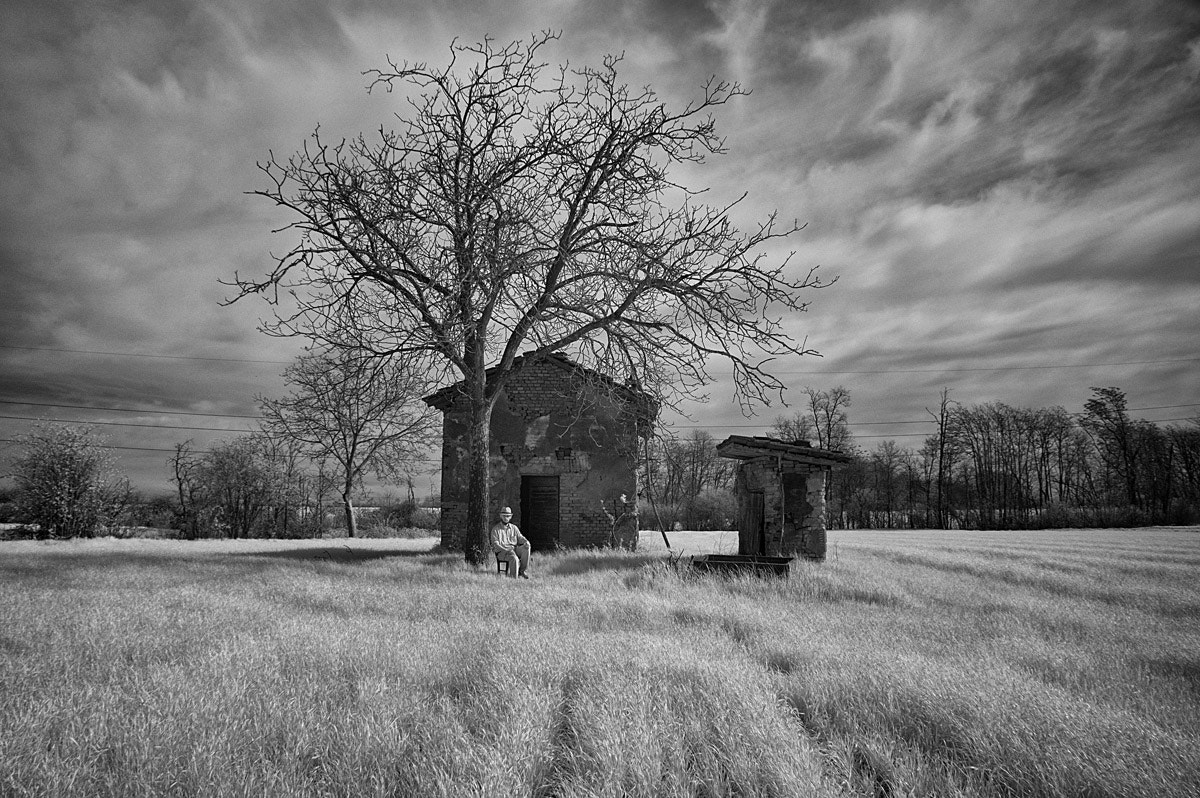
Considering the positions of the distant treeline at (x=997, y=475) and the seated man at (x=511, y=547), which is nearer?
the seated man at (x=511, y=547)

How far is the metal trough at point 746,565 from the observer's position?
412 inches

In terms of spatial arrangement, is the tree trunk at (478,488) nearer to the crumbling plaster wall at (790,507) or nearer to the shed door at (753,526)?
the shed door at (753,526)

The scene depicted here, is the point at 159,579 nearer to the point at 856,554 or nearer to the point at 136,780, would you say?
the point at 136,780

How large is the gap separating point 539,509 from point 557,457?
170 cm

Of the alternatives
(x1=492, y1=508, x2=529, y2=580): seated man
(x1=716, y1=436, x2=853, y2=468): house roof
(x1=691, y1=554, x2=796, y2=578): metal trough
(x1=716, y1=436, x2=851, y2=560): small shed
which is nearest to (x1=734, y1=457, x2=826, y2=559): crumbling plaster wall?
(x1=716, y1=436, x2=851, y2=560): small shed

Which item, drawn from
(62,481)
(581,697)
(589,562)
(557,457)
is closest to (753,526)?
(589,562)

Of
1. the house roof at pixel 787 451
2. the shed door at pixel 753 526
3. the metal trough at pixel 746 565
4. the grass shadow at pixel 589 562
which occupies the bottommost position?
the grass shadow at pixel 589 562

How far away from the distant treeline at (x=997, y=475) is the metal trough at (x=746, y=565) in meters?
29.9

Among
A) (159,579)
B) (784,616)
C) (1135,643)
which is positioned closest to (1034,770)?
(784,616)

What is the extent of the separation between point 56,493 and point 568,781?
1053 inches

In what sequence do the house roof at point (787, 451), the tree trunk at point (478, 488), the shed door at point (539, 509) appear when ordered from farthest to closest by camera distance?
the shed door at point (539, 509) → the house roof at point (787, 451) → the tree trunk at point (478, 488)

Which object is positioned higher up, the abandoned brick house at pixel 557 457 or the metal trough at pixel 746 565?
the abandoned brick house at pixel 557 457

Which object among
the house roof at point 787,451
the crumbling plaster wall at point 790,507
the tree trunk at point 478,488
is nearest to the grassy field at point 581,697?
the tree trunk at point 478,488

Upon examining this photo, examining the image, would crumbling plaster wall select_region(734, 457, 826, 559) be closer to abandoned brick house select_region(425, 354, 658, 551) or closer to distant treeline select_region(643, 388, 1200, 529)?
abandoned brick house select_region(425, 354, 658, 551)
